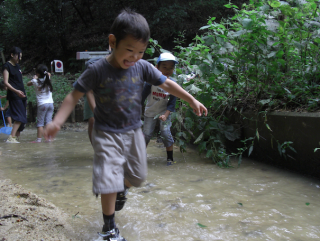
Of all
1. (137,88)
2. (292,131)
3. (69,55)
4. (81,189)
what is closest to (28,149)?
(81,189)

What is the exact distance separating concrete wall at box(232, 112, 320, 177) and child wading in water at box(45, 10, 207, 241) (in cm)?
177

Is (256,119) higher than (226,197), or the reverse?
(256,119)

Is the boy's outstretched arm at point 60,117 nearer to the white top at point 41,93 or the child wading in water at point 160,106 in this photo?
the child wading in water at point 160,106

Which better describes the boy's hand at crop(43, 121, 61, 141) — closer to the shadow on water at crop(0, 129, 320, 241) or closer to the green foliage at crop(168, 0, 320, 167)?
the shadow on water at crop(0, 129, 320, 241)

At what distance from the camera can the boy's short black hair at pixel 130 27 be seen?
73.1 inches

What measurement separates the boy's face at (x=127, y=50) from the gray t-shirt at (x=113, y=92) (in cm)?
10

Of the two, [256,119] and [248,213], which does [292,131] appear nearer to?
[256,119]

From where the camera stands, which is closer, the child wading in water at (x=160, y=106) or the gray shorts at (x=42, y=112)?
the child wading in water at (x=160, y=106)

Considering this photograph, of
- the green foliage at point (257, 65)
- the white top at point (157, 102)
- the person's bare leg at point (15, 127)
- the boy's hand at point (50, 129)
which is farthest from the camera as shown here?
the person's bare leg at point (15, 127)

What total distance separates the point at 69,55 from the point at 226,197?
1613 centimetres

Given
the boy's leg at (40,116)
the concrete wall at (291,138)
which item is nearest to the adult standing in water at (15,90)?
the boy's leg at (40,116)

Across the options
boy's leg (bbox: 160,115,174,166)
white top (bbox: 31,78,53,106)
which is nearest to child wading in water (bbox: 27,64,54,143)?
white top (bbox: 31,78,53,106)

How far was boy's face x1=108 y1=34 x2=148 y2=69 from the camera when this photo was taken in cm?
188

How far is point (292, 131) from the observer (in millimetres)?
3535
